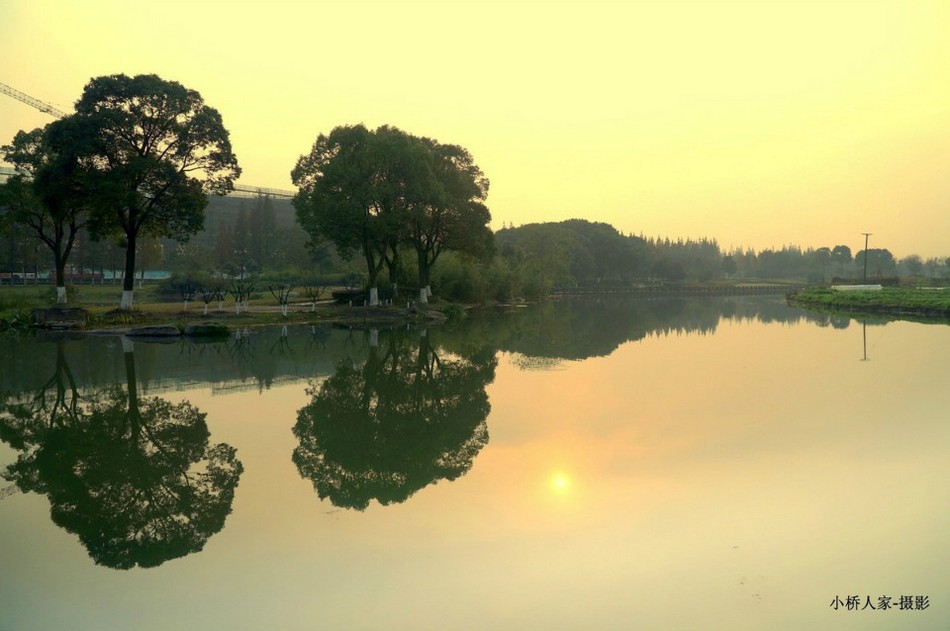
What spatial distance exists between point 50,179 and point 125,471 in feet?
110

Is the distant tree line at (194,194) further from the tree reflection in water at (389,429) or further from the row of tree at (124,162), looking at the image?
the tree reflection in water at (389,429)

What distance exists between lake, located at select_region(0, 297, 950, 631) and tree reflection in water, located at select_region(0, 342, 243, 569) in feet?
0.19

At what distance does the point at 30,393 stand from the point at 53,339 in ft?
53.5

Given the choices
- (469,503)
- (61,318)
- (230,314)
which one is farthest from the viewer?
(230,314)

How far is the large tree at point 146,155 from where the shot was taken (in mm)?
38219

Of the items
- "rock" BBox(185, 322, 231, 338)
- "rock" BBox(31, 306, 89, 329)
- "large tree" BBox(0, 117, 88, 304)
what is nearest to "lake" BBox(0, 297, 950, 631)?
"rock" BBox(185, 322, 231, 338)

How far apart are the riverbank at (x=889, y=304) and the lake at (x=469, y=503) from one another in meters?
47.2

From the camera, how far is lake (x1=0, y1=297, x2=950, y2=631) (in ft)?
24.5

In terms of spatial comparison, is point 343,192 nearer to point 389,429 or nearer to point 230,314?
point 230,314

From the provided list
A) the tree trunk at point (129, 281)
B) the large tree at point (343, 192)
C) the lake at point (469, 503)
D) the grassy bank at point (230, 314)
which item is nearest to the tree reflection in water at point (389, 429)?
the lake at point (469, 503)

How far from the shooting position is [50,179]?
38500 millimetres

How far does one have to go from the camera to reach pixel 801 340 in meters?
39.2

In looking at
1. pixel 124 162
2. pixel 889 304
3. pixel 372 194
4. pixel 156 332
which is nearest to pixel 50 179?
pixel 124 162

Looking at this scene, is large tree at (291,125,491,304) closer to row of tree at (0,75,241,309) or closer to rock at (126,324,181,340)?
row of tree at (0,75,241,309)
